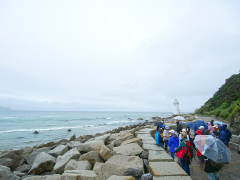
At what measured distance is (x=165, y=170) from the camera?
2828 millimetres

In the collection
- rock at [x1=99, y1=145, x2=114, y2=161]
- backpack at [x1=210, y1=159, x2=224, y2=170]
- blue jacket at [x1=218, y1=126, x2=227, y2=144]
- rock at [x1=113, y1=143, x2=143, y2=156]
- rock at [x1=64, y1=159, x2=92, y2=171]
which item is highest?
blue jacket at [x1=218, y1=126, x2=227, y2=144]

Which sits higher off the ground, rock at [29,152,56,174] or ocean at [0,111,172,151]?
rock at [29,152,56,174]

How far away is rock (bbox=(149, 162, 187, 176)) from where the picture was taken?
2.67 m

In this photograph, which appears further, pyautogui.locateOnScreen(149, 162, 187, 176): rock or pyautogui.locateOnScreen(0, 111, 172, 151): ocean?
pyautogui.locateOnScreen(0, 111, 172, 151): ocean

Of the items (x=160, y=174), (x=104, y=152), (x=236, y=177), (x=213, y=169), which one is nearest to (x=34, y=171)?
(x=104, y=152)

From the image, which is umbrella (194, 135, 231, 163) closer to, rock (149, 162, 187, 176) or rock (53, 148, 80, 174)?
rock (149, 162, 187, 176)

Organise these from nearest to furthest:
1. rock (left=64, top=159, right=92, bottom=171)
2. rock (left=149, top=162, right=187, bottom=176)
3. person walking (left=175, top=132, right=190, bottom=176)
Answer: rock (left=149, top=162, right=187, bottom=176) < person walking (left=175, top=132, right=190, bottom=176) < rock (left=64, top=159, right=92, bottom=171)

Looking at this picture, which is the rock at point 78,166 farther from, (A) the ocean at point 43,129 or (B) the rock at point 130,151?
(A) the ocean at point 43,129

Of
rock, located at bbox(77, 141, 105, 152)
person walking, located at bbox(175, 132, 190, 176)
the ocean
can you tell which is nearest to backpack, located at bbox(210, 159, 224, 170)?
person walking, located at bbox(175, 132, 190, 176)

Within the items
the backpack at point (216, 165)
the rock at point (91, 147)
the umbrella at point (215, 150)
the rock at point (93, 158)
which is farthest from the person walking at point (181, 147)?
the rock at point (91, 147)

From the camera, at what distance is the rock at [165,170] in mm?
2674

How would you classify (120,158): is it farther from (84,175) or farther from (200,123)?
(200,123)

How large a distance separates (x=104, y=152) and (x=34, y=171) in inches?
120

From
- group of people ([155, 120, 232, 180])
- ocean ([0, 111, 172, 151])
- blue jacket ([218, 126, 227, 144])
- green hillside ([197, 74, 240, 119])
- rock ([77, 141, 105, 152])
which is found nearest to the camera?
group of people ([155, 120, 232, 180])
